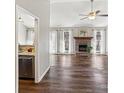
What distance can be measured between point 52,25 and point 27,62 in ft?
27.4

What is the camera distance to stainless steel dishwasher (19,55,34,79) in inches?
184

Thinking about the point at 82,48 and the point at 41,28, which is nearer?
the point at 41,28

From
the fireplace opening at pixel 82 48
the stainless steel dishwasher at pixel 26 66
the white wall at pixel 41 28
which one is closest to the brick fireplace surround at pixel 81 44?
the fireplace opening at pixel 82 48

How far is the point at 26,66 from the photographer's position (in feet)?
15.4

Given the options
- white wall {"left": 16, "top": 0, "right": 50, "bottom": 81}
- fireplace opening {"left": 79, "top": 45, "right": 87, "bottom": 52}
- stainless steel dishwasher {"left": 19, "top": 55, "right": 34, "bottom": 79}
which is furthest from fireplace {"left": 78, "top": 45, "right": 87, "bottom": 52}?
stainless steel dishwasher {"left": 19, "top": 55, "right": 34, "bottom": 79}

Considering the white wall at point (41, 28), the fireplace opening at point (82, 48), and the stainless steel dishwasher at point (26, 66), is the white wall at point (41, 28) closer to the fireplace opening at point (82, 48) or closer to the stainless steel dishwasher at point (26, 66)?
the stainless steel dishwasher at point (26, 66)

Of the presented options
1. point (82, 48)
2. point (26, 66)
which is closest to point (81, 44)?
point (82, 48)

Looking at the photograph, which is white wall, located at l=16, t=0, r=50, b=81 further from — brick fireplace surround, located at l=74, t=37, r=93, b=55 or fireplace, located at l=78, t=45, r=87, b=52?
fireplace, located at l=78, t=45, r=87, b=52

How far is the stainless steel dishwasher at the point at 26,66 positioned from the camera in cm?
467

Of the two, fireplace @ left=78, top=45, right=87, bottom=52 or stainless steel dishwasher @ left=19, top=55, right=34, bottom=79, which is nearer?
stainless steel dishwasher @ left=19, top=55, right=34, bottom=79

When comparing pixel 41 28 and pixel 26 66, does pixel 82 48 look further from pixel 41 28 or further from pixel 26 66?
pixel 26 66

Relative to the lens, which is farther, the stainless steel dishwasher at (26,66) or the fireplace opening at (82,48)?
the fireplace opening at (82,48)

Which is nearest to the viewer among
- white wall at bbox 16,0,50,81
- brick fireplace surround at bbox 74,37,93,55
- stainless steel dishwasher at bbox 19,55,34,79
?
white wall at bbox 16,0,50,81
